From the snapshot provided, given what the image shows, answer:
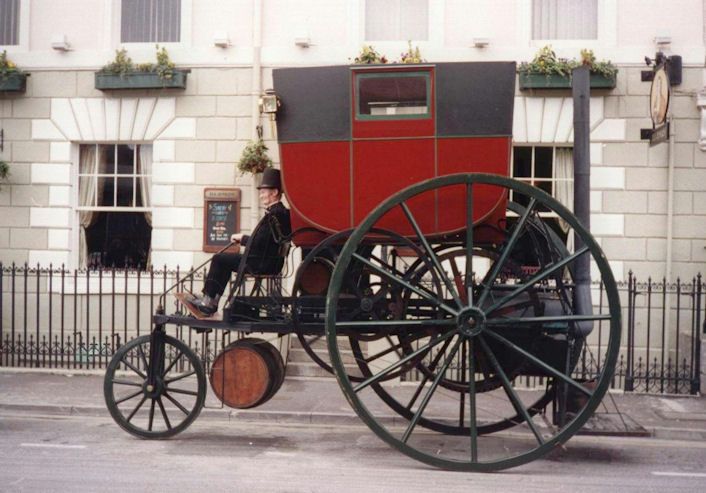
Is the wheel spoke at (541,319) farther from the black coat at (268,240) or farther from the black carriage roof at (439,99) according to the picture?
the black coat at (268,240)

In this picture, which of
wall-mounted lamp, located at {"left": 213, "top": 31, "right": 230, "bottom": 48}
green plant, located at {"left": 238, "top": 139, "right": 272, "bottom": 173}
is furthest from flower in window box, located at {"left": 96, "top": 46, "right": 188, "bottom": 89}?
green plant, located at {"left": 238, "top": 139, "right": 272, "bottom": 173}

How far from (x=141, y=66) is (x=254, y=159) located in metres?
2.22

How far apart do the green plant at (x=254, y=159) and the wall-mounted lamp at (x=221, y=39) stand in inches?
60.8

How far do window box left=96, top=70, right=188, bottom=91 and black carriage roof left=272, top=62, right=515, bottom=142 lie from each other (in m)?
5.52

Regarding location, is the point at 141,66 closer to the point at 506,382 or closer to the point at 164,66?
the point at 164,66

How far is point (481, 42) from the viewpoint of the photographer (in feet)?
37.3

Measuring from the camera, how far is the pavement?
324 inches

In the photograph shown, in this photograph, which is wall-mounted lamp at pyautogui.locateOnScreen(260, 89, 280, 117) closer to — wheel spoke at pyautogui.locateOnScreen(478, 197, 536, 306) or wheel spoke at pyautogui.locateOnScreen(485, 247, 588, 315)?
wheel spoke at pyautogui.locateOnScreen(478, 197, 536, 306)

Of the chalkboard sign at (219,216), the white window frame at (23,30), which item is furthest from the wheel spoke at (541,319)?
the white window frame at (23,30)

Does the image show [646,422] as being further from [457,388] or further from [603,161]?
[603,161]

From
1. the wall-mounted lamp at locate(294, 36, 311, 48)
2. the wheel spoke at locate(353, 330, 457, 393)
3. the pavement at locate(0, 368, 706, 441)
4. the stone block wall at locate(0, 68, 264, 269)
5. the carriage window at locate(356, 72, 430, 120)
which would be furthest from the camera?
the stone block wall at locate(0, 68, 264, 269)

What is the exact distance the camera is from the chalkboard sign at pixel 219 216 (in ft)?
38.2

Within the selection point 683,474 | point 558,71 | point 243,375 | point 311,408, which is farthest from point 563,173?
point 243,375

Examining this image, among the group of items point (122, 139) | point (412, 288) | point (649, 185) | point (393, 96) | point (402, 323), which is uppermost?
point (122, 139)
